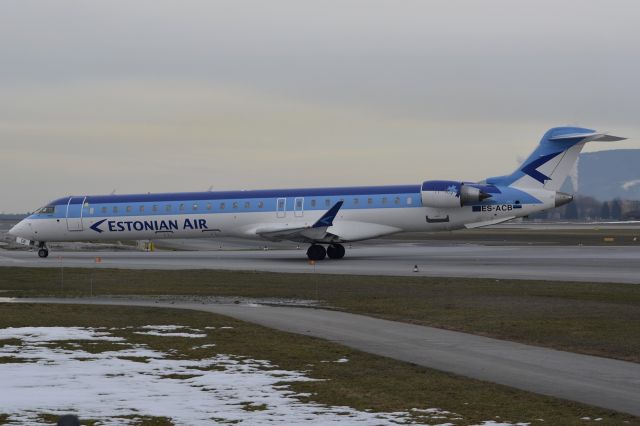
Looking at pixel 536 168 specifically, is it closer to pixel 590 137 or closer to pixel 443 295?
pixel 590 137

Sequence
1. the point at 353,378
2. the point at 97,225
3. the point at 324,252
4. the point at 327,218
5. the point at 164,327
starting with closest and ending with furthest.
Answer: the point at 353,378 < the point at 164,327 < the point at 327,218 < the point at 324,252 < the point at 97,225

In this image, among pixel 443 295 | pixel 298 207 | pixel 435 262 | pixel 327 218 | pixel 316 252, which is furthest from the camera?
pixel 298 207

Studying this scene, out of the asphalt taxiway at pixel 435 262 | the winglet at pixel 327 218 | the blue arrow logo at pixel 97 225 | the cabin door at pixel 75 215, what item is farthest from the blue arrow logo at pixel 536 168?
the cabin door at pixel 75 215

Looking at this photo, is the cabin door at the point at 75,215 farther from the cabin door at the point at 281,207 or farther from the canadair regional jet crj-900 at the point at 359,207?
the cabin door at the point at 281,207

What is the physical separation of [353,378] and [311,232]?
28795 millimetres

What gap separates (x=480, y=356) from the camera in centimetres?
1500

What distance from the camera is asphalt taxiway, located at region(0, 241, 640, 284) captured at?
33000mm

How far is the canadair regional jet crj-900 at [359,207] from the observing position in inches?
1647

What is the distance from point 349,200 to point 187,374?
29917 mm

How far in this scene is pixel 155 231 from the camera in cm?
4525

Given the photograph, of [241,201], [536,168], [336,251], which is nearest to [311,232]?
[336,251]

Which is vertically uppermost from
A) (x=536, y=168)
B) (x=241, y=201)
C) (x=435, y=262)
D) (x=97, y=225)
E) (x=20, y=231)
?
(x=536, y=168)

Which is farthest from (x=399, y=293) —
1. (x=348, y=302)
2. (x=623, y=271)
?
(x=623, y=271)

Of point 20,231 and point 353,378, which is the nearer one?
point 353,378
